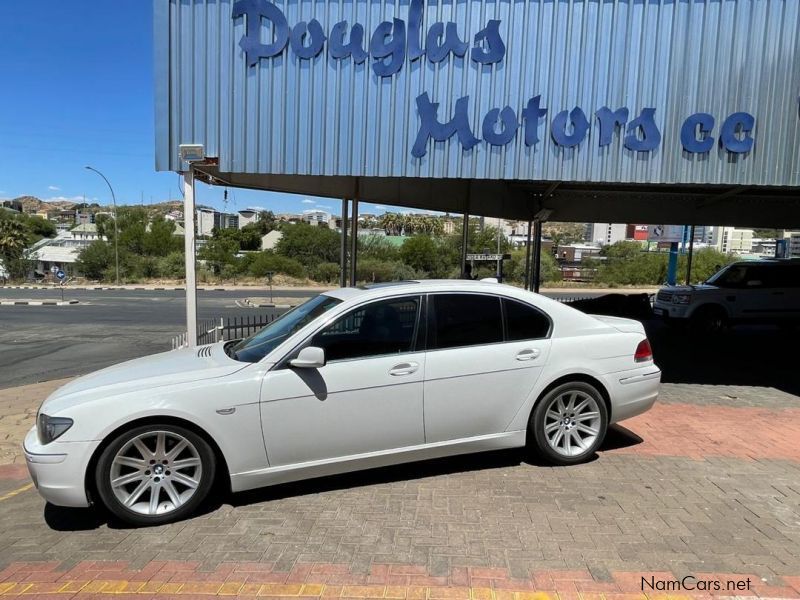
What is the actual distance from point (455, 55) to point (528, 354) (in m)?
4.20

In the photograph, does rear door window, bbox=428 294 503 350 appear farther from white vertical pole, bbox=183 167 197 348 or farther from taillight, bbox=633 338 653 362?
white vertical pole, bbox=183 167 197 348

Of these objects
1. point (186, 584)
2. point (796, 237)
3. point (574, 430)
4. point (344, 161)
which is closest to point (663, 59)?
point (344, 161)

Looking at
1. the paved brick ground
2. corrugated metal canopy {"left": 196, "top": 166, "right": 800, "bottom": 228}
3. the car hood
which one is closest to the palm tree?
corrugated metal canopy {"left": 196, "top": 166, "right": 800, "bottom": 228}

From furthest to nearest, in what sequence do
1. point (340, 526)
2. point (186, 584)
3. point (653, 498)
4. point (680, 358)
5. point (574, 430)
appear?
point (680, 358)
point (574, 430)
point (653, 498)
point (340, 526)
point (186, 584)

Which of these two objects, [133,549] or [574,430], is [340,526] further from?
[574,430]

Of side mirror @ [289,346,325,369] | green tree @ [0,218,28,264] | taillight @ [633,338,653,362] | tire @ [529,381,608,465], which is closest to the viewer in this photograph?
side mirror @ [289,346,325,369]

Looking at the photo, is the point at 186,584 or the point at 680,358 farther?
the point at 680,358

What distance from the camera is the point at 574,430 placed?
4699 mm

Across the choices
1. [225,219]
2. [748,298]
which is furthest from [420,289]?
[225,219]

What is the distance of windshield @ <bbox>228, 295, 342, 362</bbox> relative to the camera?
4.19 m

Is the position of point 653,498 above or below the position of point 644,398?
below

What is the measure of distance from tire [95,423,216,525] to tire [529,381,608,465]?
2560 millimetres

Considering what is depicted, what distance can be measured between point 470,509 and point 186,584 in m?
1.87

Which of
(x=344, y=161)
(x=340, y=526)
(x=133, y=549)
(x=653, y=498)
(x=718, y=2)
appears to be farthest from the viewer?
(x=344, y=161)
